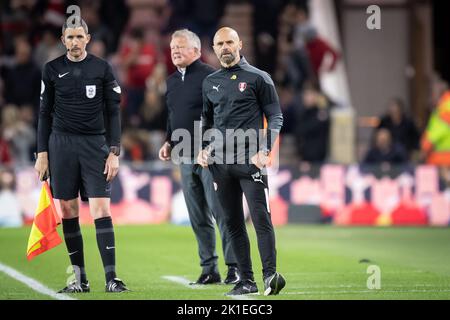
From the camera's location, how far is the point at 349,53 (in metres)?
29.2

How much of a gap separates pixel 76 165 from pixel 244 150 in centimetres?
165

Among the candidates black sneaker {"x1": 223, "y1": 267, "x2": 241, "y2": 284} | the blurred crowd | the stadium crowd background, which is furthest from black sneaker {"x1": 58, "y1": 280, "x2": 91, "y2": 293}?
→ the blurred crowd

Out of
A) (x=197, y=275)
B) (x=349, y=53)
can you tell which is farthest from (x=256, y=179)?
(x=349, y=53)

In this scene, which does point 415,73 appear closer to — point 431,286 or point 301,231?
point 301,231

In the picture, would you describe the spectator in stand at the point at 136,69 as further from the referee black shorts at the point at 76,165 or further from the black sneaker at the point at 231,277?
the referee black shorts at the point at 76,165

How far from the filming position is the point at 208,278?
40.1 feet

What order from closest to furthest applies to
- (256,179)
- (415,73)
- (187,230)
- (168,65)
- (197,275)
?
(256,179)
(197,275)
(187,230)
(168,65)
(415,73)

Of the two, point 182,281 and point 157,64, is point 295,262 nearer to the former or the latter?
point 182,281

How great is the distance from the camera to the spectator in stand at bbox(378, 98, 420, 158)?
23688 millimetres

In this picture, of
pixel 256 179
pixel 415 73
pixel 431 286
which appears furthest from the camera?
pixel 415 73

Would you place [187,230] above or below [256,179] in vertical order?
below

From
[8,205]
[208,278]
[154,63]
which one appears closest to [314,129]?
[154,63]

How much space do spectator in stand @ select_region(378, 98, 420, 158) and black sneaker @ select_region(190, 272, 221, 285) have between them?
39.1 feet
